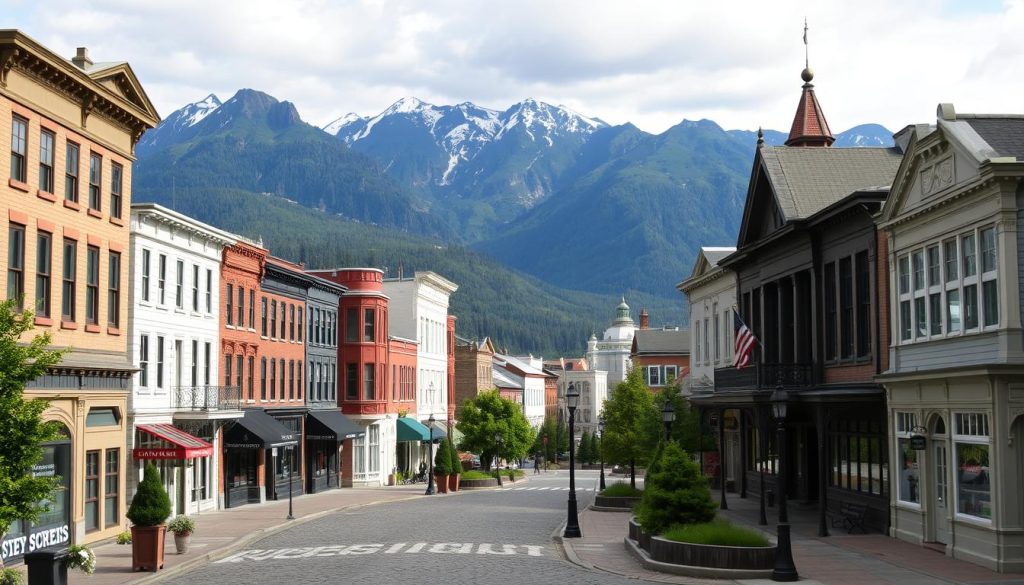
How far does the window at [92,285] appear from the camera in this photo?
34.2 meters

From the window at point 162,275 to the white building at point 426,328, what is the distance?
124 ft

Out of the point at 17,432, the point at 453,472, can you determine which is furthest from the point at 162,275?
the point at 453,472

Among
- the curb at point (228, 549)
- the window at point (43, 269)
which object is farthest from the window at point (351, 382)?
the window at point (43, 269)

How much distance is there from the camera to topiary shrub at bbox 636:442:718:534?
28.9 meters

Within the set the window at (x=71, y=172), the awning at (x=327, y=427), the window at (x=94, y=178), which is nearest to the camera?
the window at (x=71, y=172)

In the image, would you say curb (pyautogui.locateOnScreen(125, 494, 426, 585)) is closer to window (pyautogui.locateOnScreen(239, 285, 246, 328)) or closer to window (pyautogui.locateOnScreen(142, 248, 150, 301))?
window (pyautogui.locateOnScreen(239, 285, 246, 328))

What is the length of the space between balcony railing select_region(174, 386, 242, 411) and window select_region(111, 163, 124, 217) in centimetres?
1056

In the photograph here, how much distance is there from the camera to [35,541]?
3000cm

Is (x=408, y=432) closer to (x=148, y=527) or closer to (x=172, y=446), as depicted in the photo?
(x=172, y=446)

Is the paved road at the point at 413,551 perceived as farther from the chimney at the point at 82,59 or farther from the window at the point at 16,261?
the chimney at the point at 82,59

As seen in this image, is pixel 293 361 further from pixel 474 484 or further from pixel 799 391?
pixel 799 391

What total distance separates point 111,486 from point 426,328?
167 ft

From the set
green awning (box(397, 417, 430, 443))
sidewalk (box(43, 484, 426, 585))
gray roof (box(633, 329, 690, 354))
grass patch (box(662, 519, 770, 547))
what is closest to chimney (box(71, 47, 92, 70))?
sidewalk (box(43, 484, 426, 585))

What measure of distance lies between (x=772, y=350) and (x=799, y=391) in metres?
7.19
